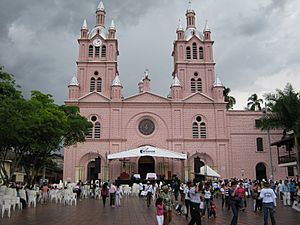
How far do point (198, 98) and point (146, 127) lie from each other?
730 cm

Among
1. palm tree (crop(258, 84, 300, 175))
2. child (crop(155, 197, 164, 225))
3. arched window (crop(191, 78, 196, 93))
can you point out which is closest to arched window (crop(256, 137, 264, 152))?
arched window (crop(191, 78, 196, 93))

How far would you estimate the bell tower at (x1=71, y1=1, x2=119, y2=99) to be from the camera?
142 ft

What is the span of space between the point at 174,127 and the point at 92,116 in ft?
32.3

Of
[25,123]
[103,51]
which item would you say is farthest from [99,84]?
[25,123]

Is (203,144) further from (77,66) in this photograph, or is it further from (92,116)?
(77,66)

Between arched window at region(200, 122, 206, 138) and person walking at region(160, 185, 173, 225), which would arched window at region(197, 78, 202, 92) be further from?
person walking at region(160, 185, 173, 225)

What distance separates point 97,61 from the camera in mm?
43812

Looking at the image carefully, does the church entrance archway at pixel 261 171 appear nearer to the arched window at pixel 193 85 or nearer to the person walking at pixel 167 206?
the arched window at pixel 193 85

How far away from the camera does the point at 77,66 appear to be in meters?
43.7

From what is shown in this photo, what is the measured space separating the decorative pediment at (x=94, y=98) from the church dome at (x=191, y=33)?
45.2ft

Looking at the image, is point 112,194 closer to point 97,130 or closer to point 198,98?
point 97,130

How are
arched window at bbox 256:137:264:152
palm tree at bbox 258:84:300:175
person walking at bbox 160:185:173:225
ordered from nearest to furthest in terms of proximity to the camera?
person walking at bbox 160:185:173:225 < palm tree at bbox 258:84:300:175 < arched window at bbox 256:137:264:152

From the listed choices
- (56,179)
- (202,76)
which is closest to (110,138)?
(202,76)

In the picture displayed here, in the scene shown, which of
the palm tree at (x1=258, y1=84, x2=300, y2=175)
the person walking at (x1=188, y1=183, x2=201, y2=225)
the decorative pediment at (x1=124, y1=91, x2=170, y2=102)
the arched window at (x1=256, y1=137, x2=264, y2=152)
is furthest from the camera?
the decorative pediment at (x1=124, y1=91, x2=170, y2=102)
